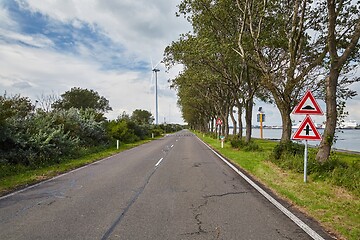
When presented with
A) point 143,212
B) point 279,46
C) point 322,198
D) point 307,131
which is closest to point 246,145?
point 279,46

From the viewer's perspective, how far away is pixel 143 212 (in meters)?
6.07

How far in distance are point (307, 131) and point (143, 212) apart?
5.63 m

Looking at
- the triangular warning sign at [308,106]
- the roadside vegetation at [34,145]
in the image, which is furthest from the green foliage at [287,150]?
the roadside vegetation at [34,145]

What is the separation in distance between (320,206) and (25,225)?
576cm

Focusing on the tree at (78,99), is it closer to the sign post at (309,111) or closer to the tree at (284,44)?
the tree at (284,44)

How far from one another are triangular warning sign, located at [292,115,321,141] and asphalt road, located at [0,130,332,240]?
2.20m

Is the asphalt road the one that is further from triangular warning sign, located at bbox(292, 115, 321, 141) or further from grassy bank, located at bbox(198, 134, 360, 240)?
triangular warning sign, located at bbox(292, 115, 321, 141)

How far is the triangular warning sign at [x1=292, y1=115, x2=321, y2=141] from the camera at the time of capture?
8961 mm

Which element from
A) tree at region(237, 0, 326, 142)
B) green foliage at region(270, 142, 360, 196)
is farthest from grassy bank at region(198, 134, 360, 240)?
tree at region(237, 0, 326, 142)

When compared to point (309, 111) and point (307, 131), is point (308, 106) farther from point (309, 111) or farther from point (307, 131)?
point (307, 131)

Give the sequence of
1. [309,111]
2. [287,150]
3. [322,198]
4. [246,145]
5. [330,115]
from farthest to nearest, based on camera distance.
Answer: [246,145]
[287,150]
[330,115]
[309,111]
[322,198]

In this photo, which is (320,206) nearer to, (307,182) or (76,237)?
→ (307,182)

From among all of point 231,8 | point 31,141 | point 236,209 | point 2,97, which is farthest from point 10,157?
point 231,8

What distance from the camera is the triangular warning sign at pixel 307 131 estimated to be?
8.96 meters
